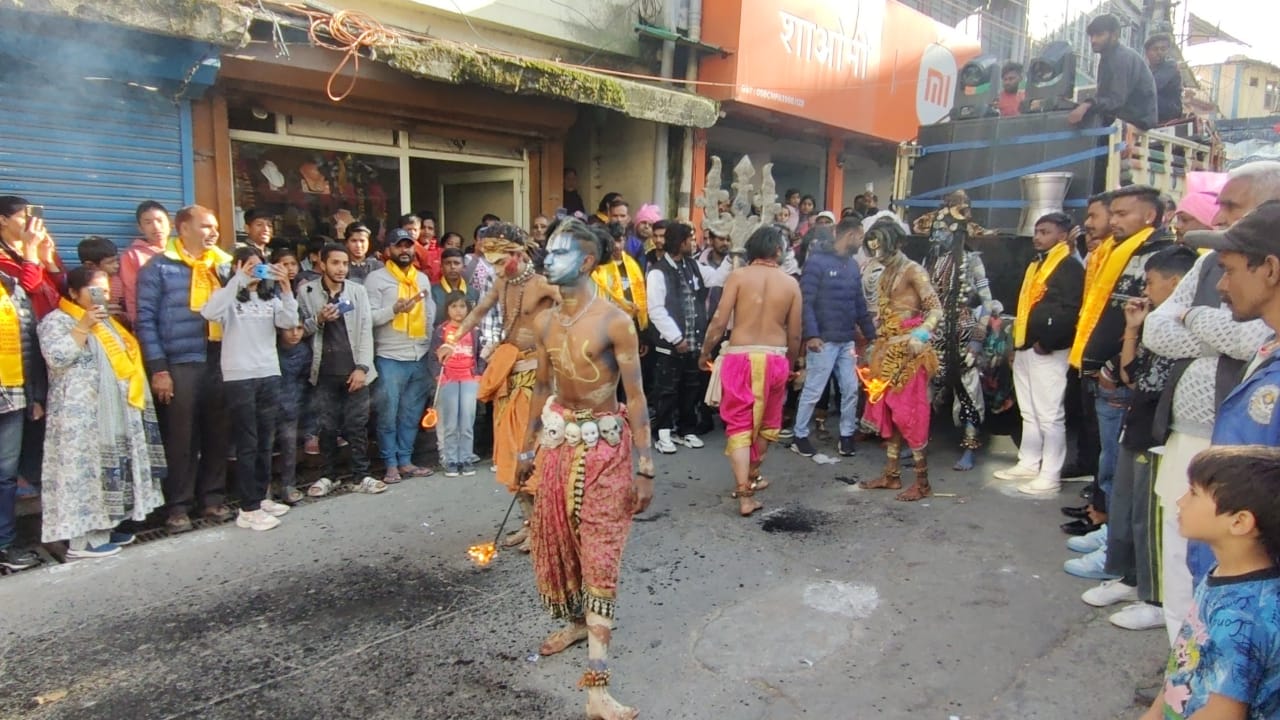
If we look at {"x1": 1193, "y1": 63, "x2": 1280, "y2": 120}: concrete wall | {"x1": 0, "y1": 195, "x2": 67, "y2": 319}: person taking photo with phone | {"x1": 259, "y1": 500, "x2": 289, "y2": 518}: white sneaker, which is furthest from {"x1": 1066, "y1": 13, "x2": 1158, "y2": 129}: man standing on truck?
{"x1": 1193, "y1": 63, "x2": 1280, "y2": 120}: concrete wall

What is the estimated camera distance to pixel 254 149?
6988 mm

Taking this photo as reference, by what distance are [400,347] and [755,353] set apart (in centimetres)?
262

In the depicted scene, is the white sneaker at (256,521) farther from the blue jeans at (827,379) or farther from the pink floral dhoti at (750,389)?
the blue jeans at (827,379)

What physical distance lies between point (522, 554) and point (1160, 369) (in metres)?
3.40

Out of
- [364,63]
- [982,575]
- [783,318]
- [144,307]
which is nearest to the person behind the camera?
[982,575]

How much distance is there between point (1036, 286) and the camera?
5668mm

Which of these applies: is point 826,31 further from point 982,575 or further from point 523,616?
point 523,616

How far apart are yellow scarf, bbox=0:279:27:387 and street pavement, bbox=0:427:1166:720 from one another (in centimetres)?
105

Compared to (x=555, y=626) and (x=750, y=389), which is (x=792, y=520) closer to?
(x=750, y=389)

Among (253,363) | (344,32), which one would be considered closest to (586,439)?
(253,363)

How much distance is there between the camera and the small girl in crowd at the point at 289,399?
17.9 feet

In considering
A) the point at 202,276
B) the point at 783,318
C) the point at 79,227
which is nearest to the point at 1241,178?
the point at 783,318

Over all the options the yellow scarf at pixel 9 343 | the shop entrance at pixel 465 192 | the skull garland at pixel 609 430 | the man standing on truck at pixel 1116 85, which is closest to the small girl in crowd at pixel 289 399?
the yellow scarf at pixel 9 343

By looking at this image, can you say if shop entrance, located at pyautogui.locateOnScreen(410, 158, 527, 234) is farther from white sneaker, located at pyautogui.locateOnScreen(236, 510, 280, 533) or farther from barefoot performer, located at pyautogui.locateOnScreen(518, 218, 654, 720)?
barefoot performer, located at pyautogui.locateOnScreen(518, 218, 654, 720)
